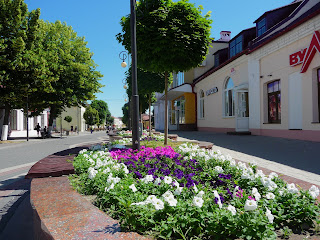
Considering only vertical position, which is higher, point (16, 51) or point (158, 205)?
point (16, 51)

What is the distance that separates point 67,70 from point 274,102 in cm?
2019

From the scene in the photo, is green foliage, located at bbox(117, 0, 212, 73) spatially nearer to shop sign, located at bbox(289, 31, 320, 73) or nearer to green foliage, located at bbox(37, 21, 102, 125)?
shop sign, located at bbox(289, 31, 320, 73)

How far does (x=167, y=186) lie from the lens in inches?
97.0

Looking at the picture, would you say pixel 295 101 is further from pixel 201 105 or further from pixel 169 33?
pixel 201 105

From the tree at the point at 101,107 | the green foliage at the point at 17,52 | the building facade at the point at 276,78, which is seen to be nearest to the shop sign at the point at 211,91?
the building facade at the point at 276,78

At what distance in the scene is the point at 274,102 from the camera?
1430cm

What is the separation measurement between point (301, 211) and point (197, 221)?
0.89 m

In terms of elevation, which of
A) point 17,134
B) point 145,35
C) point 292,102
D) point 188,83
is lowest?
point 17,134

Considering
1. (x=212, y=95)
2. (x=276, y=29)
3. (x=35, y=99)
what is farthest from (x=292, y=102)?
(x=35, y=99)

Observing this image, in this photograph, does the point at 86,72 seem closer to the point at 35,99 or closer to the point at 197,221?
the point at 35,99

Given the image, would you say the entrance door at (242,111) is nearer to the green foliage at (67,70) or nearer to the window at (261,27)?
the window at (261,27)

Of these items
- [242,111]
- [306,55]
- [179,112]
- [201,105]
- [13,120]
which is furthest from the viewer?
[179,112]

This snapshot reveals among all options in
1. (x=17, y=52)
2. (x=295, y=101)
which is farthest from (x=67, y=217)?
(x=17, y=52)

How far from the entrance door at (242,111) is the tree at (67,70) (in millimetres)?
16148
